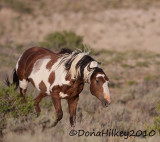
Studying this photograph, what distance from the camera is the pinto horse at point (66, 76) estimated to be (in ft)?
15.5

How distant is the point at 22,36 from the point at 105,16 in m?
11.9

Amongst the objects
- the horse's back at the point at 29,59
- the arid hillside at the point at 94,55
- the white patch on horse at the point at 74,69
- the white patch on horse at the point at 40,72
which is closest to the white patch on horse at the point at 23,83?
the horse's back at the point at 29,59

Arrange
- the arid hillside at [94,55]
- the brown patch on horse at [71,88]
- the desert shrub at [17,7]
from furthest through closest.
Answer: the desert shrub at [17,7] < the arid hillside at [94,55] < the brown patch on horse at [71,88]

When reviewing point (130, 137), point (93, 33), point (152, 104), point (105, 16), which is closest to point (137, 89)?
point (152, 104)

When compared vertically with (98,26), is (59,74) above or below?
below

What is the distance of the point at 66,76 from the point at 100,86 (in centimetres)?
83

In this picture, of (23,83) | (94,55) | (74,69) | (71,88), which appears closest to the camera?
(74,69)

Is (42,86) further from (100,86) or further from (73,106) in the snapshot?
(100,86)

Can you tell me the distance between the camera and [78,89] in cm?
528

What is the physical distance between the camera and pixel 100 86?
466 cm

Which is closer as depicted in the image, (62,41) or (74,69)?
(74,69)

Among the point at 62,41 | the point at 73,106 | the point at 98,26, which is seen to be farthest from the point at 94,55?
the point at 98,26

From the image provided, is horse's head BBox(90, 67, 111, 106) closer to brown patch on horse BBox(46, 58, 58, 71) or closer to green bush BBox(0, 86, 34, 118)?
brown patch on horse BBox(46, 58, 58, 71)

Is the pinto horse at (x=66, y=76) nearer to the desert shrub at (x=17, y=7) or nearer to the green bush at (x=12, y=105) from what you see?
the green bush at (x=12, y=105)
